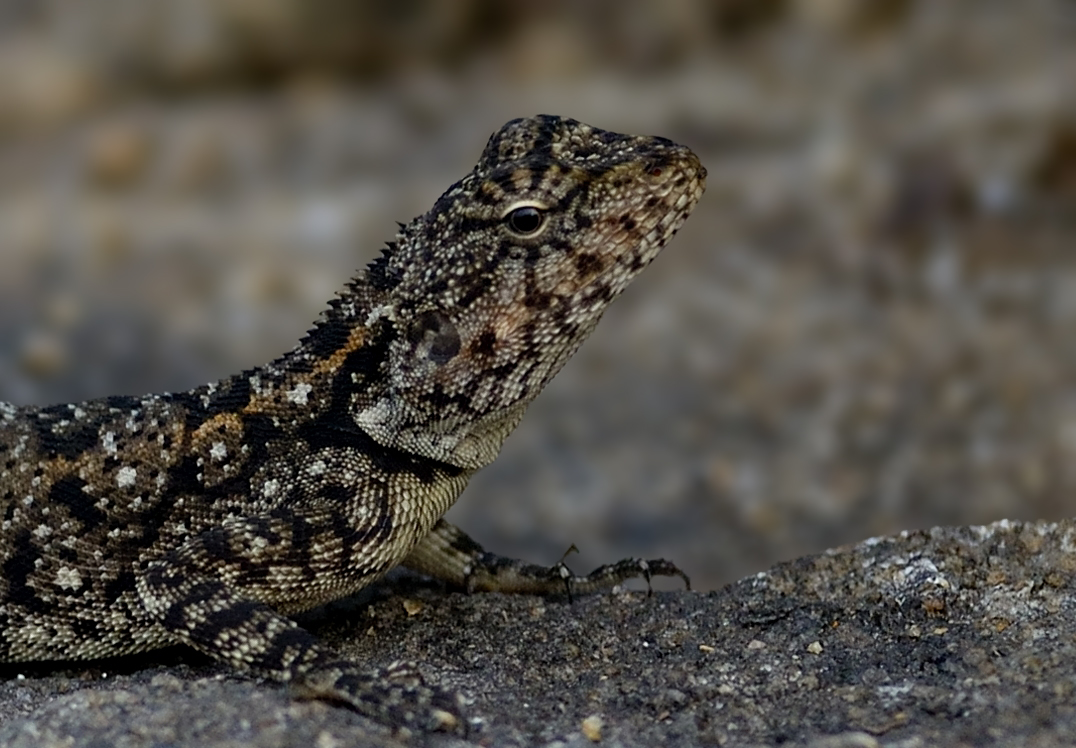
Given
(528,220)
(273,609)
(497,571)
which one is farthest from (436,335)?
(497,571)

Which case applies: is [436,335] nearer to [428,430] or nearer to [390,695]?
[428,430]

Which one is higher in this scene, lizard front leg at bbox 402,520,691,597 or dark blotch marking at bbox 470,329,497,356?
dark blotch marking at bbox 470,329,497,356

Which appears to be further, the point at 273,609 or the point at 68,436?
the point at 68,436

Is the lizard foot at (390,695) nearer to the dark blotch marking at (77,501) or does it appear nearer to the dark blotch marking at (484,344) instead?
the dark blotch marking at (484,344)

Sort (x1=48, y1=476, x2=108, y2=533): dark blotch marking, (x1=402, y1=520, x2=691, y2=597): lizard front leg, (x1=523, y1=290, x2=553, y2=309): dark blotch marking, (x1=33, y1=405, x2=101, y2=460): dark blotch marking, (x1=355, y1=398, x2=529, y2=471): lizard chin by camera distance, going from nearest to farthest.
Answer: (x1=523, y1=290, x2=553, y2=309): dark blotch marking → (x1=355, y1=398, x2=529, y2=471): lizard chin → (x1=48, y1=476, x2=108, y2=533): dark blotch marking → (x1=33, y1=405, x2=101, y2=460): dark blotch marking → (x1=402, y1=520, x2=691, y2=597): lizard front leg

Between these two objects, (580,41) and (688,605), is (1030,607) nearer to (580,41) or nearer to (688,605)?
(688,605)

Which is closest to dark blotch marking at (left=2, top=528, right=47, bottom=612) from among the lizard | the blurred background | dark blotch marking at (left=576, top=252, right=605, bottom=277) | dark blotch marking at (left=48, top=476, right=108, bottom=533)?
the lizard

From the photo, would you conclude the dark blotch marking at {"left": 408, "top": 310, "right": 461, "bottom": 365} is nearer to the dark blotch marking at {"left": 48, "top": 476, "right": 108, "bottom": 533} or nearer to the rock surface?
the rock surface
